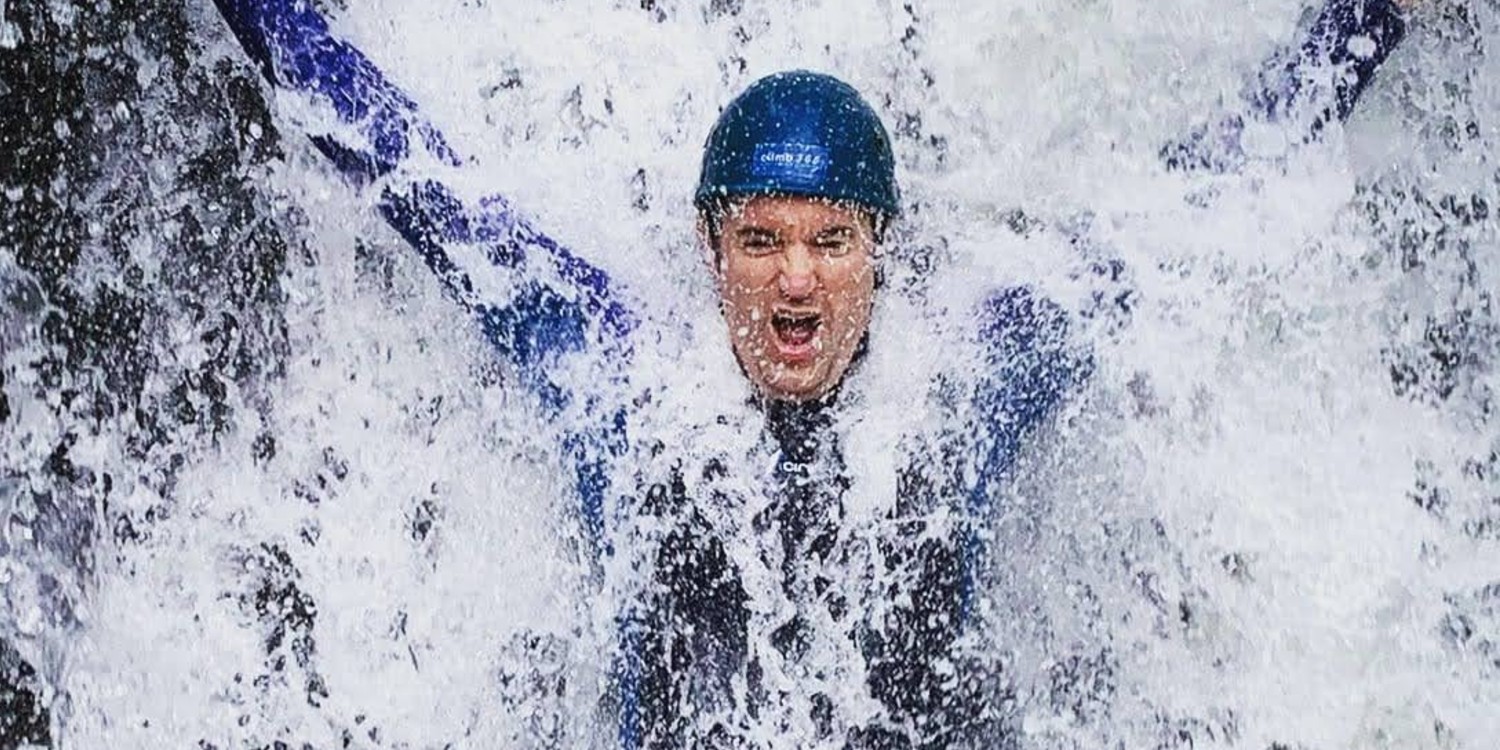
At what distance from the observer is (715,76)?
10.1 feet

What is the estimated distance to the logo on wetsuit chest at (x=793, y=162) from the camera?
2.37 m

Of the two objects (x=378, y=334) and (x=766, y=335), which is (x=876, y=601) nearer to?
(x=766, y=335)

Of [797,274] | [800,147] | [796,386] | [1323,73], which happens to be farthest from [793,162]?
[1323,73]

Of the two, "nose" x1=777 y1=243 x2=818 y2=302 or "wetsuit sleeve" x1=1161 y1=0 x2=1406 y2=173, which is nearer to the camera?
"nose" x1=777 y1=243 x2=818 y2=302

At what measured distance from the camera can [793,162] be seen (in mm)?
2375

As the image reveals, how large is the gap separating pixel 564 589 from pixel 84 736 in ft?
2.58

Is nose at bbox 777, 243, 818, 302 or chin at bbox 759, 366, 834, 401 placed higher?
nose at bbox 777, 243, 818, 302

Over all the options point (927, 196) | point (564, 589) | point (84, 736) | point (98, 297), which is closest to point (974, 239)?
point (927, 196)

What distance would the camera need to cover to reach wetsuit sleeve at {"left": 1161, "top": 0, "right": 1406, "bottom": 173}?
252cm

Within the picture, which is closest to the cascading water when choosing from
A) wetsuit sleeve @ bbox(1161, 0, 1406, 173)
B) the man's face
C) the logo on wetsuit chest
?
wetsuit sleeve @ bbox(1161, 0, 1406, 173)

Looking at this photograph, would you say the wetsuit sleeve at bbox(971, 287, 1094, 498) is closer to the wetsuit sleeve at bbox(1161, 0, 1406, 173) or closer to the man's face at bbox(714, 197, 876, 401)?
the man's face at bbox(714, 197, 876, 401)

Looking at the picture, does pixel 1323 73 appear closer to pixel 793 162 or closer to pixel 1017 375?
pixel 1017 375

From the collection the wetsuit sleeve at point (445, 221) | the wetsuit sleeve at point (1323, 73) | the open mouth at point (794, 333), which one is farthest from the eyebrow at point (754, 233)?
the wetsuit sleeve at point (1323, 73)

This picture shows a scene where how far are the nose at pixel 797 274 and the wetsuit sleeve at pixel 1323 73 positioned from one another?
0.73 meters
